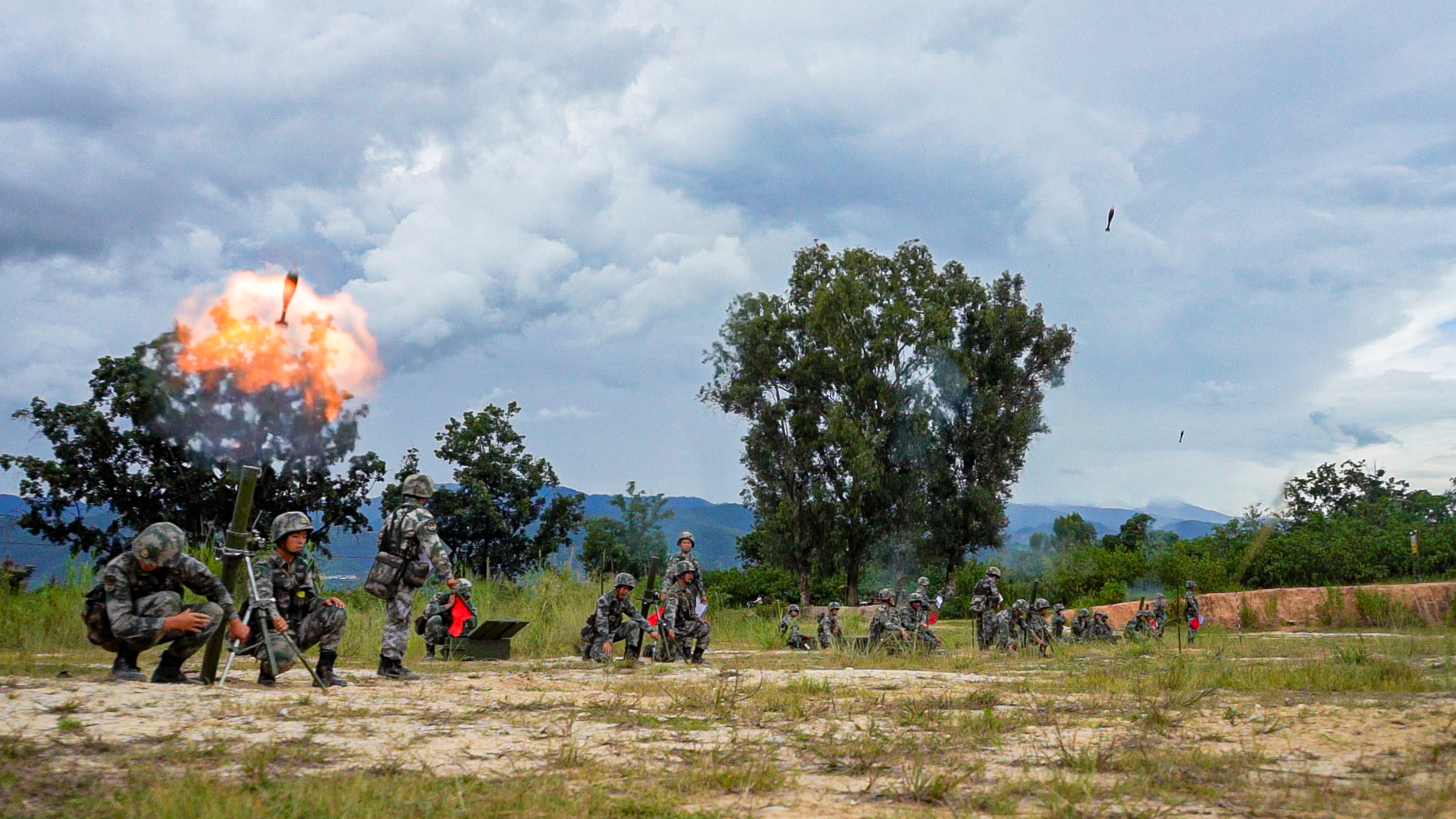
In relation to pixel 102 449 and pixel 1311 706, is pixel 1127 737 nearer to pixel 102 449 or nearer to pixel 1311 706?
pixel 1311 706

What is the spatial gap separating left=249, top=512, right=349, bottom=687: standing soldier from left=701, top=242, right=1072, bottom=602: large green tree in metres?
30.4

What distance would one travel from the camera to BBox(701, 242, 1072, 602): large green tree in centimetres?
4028

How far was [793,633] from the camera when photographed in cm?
1886

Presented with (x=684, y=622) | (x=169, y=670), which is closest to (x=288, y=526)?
(x=169, y=670)

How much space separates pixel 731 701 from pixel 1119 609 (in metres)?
20.5

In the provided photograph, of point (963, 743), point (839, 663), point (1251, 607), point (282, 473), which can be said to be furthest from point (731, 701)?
point (282, 473)

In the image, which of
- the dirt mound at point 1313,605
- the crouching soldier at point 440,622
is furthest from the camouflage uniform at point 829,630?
the dirt mound at point 1313,605

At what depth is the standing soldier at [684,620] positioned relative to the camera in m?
13.7

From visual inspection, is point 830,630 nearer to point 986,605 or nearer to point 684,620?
point 986,605

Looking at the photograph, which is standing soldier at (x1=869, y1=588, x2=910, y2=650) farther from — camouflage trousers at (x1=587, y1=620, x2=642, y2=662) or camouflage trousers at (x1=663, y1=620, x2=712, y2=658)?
camouflage trousers at (x1=587, y1=620, x2=642, y2=662)

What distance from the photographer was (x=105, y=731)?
19.2 ft

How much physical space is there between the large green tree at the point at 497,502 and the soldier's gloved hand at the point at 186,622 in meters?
31.2

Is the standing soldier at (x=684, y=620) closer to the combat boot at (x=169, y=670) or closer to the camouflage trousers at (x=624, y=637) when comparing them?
the camouflage trousers at (x=624, y=637)

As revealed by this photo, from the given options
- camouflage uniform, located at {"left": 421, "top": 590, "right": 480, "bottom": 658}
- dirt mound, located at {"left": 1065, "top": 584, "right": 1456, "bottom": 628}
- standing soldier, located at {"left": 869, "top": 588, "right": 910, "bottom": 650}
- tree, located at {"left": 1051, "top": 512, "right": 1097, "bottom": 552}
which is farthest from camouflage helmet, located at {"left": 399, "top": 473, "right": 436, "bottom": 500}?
tree, located at {"left": 1051, "top": 512, "right": 1097, "bottom": 552}
